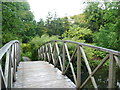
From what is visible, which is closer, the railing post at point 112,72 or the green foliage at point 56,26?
the railing post at point 112,72

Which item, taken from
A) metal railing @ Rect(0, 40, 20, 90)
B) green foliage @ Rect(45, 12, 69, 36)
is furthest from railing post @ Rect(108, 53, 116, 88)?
green foliage @ Rect(45, 12, 69, 36)

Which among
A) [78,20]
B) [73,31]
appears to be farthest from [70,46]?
[78,20]

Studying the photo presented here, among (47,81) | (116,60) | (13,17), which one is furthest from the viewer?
(13,17)

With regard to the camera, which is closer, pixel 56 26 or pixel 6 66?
pixel 6 66

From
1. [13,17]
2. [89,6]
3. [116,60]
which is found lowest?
[116,60]

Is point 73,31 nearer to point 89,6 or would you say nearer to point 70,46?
point 89,6

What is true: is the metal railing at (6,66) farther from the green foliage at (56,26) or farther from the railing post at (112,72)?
the green foliage at (56,26)

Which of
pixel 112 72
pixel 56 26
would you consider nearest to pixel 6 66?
pixel 112 72

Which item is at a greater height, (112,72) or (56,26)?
(112,72)

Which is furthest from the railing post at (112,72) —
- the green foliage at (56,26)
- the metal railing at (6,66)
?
the green foliage at (56,26)

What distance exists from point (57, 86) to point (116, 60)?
3.93ft

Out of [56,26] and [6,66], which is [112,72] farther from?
[56,26]

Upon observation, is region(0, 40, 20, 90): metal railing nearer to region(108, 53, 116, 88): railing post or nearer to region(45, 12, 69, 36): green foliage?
region(108, 53, 116, 88): railing post

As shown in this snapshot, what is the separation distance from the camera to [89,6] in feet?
33.6
